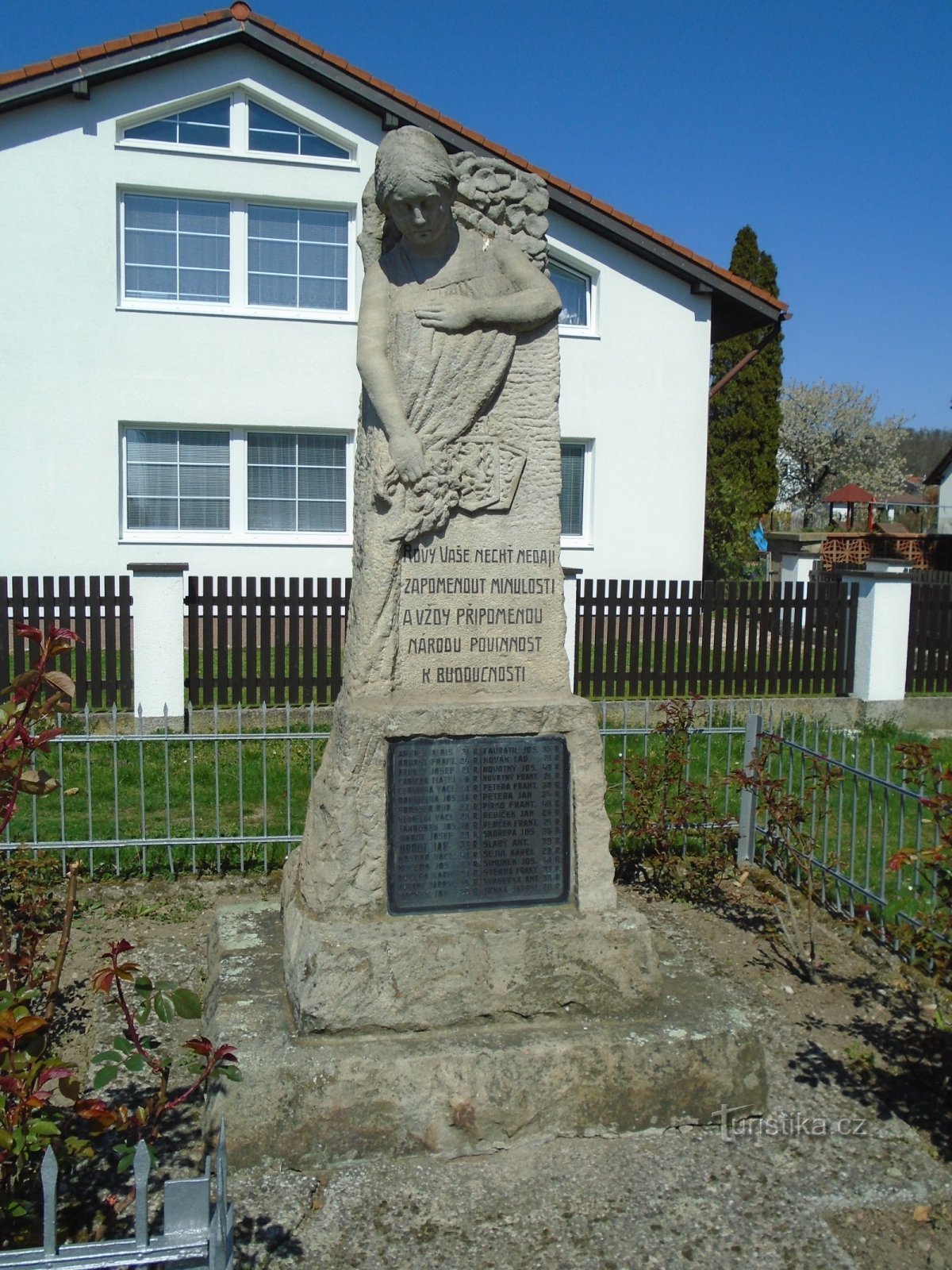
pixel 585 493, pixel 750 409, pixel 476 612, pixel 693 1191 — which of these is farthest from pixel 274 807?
pixel 750 409

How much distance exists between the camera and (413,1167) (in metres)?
3.30

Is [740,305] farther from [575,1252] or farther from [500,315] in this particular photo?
[575,1252]

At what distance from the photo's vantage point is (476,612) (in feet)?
12.5

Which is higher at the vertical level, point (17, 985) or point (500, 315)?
point (500, 315)

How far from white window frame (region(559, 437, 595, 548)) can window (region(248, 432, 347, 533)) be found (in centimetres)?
310

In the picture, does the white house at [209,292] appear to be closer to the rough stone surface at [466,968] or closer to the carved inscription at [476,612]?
the carved inscription at [476,612]

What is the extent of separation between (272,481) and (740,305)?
6904 millimetres

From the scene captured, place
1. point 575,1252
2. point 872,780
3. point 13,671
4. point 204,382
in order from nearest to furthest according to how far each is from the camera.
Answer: point 575,1252 < point 872,780 < point 13,671 < point 204,382

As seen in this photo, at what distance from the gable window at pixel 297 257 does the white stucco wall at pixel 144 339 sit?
10.8 inches

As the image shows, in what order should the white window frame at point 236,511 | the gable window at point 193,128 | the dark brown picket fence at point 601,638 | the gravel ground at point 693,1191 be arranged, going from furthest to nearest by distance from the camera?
1. the white window frame at point 236,511
2. the gable window at point 193,128
3. the dark brown picket fence at point 601,638
4. the gravel ground at point 693,1191

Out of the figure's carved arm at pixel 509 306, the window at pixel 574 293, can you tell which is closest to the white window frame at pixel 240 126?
the window at pixel 574 293

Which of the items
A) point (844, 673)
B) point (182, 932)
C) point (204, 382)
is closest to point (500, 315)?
point (182, 932)

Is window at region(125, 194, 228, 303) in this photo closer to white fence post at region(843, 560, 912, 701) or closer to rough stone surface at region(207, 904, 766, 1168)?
white fence post at region(843, 560, 912, 701)

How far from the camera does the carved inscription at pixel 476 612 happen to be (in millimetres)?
3752
